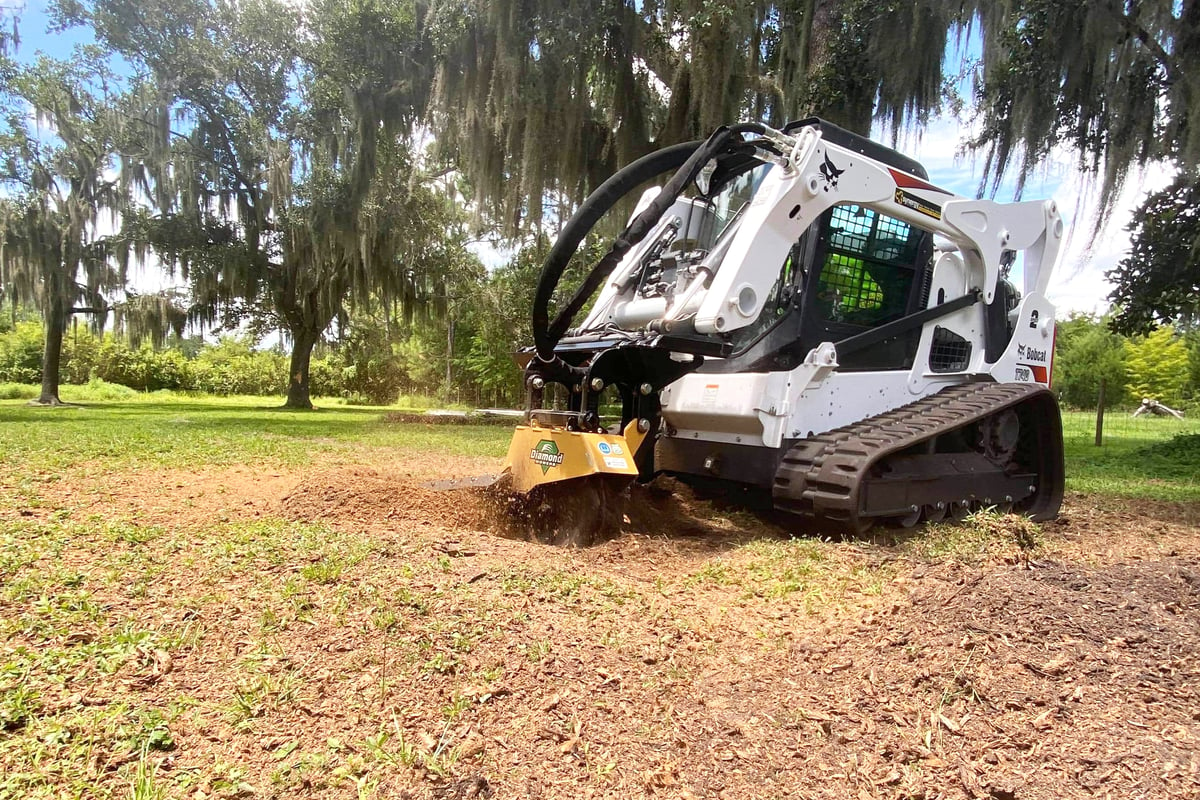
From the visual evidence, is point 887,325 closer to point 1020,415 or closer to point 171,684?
point 1020,415

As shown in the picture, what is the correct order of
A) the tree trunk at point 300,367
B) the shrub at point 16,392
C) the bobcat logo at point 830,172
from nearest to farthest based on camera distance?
the bobcat logo at point 830,172
the tree trunk at point 300,367
the shrub at point 16,392

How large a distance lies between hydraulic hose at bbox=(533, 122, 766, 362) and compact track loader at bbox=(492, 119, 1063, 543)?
15mm

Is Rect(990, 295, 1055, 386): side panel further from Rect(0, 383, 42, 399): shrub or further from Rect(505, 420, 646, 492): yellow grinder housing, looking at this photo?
Rect(0, 383, 42, 399): shrub

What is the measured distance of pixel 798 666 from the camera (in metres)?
2.71

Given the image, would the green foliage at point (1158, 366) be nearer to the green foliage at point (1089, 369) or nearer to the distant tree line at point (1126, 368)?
the distant tree line at point (1126, 368)

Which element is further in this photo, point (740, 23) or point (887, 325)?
point (740, 23)

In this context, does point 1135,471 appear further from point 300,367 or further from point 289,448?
point 300,367

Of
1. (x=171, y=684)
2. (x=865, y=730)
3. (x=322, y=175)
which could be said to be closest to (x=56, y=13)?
(x=322, y=175)

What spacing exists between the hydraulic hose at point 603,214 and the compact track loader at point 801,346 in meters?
0.01

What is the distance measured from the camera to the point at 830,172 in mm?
4902

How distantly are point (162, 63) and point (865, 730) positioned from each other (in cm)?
2023

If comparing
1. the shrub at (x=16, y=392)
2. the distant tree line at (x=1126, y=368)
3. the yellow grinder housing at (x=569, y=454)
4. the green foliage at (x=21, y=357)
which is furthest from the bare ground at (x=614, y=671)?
the green foliage at (x=21, y=357)

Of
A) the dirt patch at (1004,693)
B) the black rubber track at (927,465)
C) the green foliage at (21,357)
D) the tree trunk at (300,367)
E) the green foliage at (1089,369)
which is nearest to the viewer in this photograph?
the dirt patch at (1004,693)

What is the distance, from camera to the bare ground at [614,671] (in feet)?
6.59
